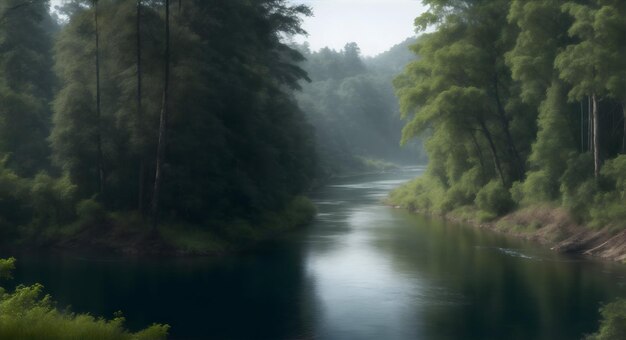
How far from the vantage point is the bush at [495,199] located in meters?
57.5

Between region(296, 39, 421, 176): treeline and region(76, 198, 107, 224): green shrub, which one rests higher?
region(296, 39, 421, 176): treeline

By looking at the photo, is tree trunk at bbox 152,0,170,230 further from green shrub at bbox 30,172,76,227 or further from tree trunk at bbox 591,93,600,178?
tree trunk at bbox 591,93,600,178

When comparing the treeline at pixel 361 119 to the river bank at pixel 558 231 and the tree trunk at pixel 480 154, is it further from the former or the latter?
the river bank at pixel 558 231

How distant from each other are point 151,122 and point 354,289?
1682 centimetres

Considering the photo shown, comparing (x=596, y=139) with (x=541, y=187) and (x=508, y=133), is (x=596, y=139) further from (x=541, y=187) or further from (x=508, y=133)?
(x=508, y=133)

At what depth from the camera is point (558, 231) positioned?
48.1 m

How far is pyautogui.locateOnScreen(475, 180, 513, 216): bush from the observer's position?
188 ft

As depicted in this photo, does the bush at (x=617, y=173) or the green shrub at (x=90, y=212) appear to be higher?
the bush at (x=617, y=173)

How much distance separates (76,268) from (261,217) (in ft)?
54.3

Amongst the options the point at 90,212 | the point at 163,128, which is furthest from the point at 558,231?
the point at 90,212

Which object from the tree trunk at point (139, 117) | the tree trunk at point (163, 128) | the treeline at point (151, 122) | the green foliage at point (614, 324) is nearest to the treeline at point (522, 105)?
the treeline at point (151, 122)

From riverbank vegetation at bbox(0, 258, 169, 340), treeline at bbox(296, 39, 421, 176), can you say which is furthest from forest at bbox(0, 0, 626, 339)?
treeline at bbox(296, 39, 421, 176)

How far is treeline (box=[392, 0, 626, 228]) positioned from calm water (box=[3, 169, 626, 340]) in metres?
5.42

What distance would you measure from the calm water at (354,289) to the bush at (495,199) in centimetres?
627
